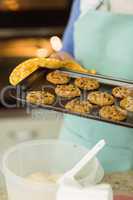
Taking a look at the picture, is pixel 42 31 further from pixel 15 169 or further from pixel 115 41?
pixel 15 169

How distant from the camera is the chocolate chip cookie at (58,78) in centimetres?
97

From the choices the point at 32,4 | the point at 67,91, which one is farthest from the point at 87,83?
the point at 32,4

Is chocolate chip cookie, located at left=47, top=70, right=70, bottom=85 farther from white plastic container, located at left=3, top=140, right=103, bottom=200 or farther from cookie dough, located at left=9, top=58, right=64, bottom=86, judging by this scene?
white plastic container, located at left=3, top=140, right=103, bottom=200

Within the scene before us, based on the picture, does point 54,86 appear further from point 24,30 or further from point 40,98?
point 24,30

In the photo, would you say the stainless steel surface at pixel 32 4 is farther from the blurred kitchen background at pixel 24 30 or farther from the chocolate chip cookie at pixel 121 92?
the chocolate chip cookie at pixel 121 92

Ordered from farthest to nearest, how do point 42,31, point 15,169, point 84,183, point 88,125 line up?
1. point 42,31
2. point 88,125
3. point 15,169
4. point 84,183

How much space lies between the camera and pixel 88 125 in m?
1.05

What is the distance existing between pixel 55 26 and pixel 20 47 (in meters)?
0.17

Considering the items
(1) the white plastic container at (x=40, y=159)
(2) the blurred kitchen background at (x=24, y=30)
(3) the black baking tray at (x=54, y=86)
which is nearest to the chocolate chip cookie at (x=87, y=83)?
(3) the black baking tray at (x=54, y=86)

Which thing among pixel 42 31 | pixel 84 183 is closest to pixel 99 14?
pixel 84 183

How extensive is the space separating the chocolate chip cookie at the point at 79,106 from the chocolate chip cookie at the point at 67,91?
30 mm

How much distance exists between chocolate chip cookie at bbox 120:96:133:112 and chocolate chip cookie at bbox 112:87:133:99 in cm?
1

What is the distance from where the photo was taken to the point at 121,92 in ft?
3.03

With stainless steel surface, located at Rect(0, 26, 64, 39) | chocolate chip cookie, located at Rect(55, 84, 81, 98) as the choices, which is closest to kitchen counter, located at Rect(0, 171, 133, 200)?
chocolate chip cookie, located at Rect(55, 84, 81, 98)
